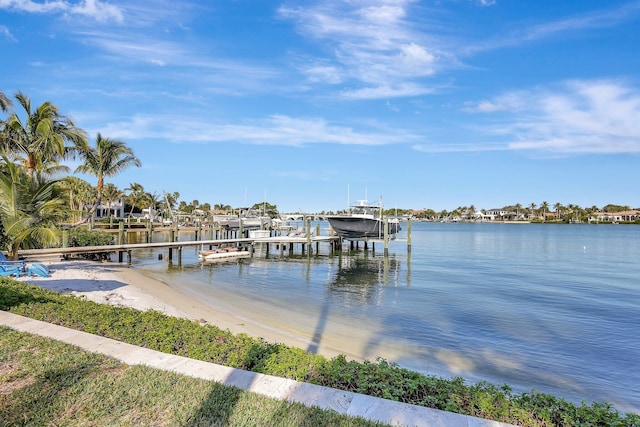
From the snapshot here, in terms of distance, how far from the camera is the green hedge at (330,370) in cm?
445

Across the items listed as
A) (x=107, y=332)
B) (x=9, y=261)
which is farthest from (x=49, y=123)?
(x=107, y=332)

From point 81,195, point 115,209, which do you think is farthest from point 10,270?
point 115,209

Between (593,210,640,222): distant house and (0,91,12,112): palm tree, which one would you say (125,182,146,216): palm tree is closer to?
(0,91,12,112): palm tree

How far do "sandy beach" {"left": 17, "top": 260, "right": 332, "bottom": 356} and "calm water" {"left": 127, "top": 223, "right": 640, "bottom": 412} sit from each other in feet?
2.73

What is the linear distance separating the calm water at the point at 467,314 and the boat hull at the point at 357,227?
9537 millimetres

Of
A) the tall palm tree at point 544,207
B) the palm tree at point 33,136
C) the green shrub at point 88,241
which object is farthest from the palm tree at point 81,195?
the tall palm tree at point 544,207

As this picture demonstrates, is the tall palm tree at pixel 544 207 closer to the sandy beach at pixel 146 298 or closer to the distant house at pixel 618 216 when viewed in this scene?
the distant house at pixel 618 216

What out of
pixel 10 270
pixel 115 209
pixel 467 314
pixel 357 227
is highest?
pixel 115 209

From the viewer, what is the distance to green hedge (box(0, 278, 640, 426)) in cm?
445

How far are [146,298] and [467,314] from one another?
12483 mm

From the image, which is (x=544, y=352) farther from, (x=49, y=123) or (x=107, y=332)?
(x=49, y=123)

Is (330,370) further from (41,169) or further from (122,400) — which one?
(41,169)

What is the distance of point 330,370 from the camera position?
17.5 feet

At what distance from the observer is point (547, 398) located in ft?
16.1
